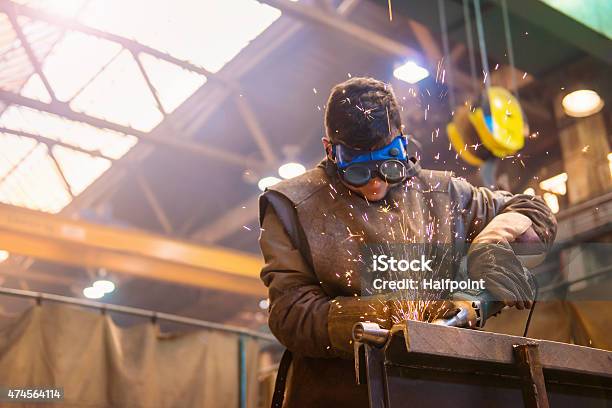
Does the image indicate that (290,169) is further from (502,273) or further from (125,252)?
(502,273)

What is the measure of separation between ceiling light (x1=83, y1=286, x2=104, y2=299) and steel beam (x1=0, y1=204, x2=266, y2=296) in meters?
3.76

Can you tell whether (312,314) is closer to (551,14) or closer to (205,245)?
(551,14)

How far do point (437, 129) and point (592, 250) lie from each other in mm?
2472

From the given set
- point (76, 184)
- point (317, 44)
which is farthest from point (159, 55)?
point (76, 184)

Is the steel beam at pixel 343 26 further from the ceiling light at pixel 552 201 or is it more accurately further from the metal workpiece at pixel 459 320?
the metal workpiece at pixel 459 320

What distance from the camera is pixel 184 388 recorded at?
518 centimetres

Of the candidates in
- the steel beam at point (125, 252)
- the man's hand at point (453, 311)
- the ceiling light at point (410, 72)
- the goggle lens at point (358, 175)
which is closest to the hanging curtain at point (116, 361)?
the ceiling light at point (410, 72)

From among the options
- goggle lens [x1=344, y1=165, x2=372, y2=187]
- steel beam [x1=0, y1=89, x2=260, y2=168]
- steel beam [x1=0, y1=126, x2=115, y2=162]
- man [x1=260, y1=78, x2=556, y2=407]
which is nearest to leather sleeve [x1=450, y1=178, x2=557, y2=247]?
man [x1=260, y1=78, x2=556, y2=407]

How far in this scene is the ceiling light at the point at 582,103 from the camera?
740 centimetres

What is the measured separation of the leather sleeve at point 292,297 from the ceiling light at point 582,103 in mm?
6117

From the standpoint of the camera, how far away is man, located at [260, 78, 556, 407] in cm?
187

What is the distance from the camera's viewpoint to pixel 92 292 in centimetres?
1221

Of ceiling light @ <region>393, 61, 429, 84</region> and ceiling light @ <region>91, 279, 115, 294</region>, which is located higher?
ceiling light @ <region>91, 279, 115, 294</region>

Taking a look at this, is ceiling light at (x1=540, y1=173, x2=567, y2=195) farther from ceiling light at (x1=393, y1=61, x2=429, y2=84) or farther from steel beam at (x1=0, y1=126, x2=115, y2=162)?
steel beam at (x1=0, y1=126, x2=115, y2=162)
